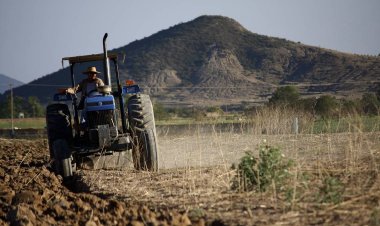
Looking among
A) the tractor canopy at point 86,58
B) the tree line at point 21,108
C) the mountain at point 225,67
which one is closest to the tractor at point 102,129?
the tractor canopy at point 86,58

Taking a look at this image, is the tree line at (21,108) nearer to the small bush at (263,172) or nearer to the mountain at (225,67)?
the mountain at (225,67)

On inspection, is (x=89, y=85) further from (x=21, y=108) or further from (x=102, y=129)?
(x=21, y=108)

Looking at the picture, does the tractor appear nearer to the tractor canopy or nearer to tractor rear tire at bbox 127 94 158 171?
tractor rear tire at bbox 127 94 158 171

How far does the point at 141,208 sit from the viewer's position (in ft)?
21.9

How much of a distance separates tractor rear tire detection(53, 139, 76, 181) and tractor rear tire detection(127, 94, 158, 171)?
3.70 feet

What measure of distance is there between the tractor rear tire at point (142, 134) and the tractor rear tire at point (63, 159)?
1.13m

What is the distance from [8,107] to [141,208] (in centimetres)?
6455

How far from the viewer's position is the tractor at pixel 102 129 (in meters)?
10.2

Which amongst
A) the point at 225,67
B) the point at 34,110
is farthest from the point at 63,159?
the point at 225,67

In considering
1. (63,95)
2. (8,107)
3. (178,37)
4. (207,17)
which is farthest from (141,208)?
(207,17)

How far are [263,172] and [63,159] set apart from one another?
443cm

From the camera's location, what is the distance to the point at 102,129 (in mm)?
10109

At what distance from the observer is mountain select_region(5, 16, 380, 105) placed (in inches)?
3777

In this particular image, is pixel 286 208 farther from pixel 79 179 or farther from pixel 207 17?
pixel 207 17
